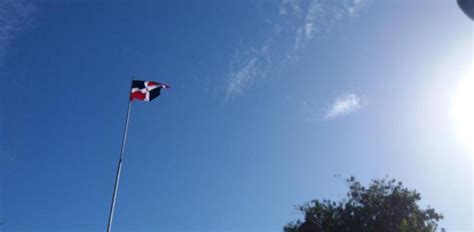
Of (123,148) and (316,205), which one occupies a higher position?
(316,205)

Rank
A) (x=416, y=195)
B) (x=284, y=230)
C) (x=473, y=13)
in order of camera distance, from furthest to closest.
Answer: (x=284, y=230), (x=416, y=195), (x=473, y=13)

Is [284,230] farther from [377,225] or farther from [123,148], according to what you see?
[123,148]

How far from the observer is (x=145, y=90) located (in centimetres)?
2416

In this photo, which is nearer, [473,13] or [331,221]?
[473,13]

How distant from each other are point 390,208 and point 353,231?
161 inches

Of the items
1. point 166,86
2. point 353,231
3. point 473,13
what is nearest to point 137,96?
point 166,86

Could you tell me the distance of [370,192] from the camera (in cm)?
3762

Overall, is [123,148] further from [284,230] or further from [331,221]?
[284,230]

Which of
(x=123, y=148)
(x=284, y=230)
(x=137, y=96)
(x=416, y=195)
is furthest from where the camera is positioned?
(x=284, y=230)

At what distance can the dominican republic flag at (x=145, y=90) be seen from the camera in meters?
23.9

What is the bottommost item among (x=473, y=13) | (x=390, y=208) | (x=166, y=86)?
(x=473, y=13)

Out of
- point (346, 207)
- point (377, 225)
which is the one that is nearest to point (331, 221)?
point (346, 207)

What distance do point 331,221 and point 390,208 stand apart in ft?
17.9

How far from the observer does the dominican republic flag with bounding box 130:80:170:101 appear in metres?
23.9
